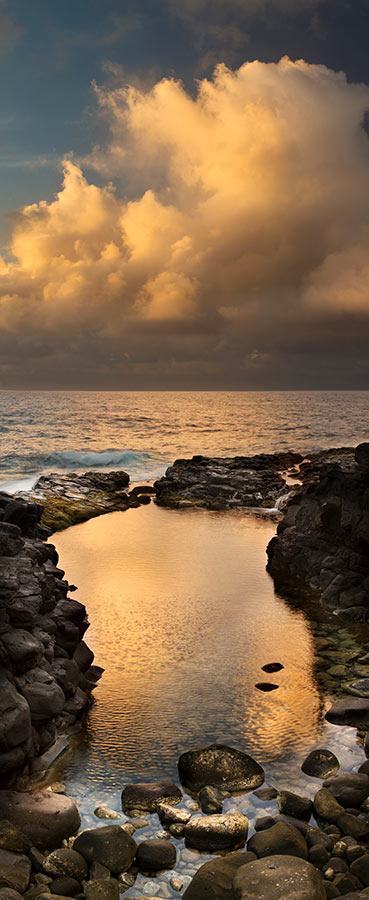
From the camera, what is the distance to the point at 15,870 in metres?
8.08

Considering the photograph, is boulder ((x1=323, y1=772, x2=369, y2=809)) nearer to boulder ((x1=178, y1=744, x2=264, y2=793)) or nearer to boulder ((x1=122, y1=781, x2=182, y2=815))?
boulder ((x1=178, y1=744, x2=264, y2=793))

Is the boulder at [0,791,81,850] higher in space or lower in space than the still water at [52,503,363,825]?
higher

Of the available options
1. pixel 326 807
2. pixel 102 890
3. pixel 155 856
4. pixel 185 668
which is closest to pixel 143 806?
pixel 155 856

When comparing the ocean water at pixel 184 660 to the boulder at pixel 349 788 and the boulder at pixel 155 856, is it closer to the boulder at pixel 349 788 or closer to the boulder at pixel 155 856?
the boulder at pixel 155 856

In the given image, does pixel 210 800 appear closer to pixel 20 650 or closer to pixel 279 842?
pixel 279 842

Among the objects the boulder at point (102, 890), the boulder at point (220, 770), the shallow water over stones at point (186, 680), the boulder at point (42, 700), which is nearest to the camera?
the boulder at point (102, 890)

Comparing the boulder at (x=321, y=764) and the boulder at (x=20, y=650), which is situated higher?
the boulder at (x=20, y=650)

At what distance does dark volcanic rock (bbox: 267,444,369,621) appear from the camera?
20766 millimetres

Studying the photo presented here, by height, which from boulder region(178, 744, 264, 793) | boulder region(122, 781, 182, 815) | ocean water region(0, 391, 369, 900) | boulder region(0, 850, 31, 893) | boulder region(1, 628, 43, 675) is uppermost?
boulder region(1, 628, 43, 675)

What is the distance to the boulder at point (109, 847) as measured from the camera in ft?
28.0

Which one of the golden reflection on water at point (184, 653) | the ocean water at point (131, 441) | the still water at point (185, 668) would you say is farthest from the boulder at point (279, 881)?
the ocean water at point (131, 441)

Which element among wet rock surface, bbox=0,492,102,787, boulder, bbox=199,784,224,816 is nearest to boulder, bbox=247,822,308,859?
boulder, bbox=199,784,224,816

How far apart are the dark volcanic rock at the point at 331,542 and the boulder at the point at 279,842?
440 inches

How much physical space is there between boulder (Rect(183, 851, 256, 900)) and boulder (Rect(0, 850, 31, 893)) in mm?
2178
